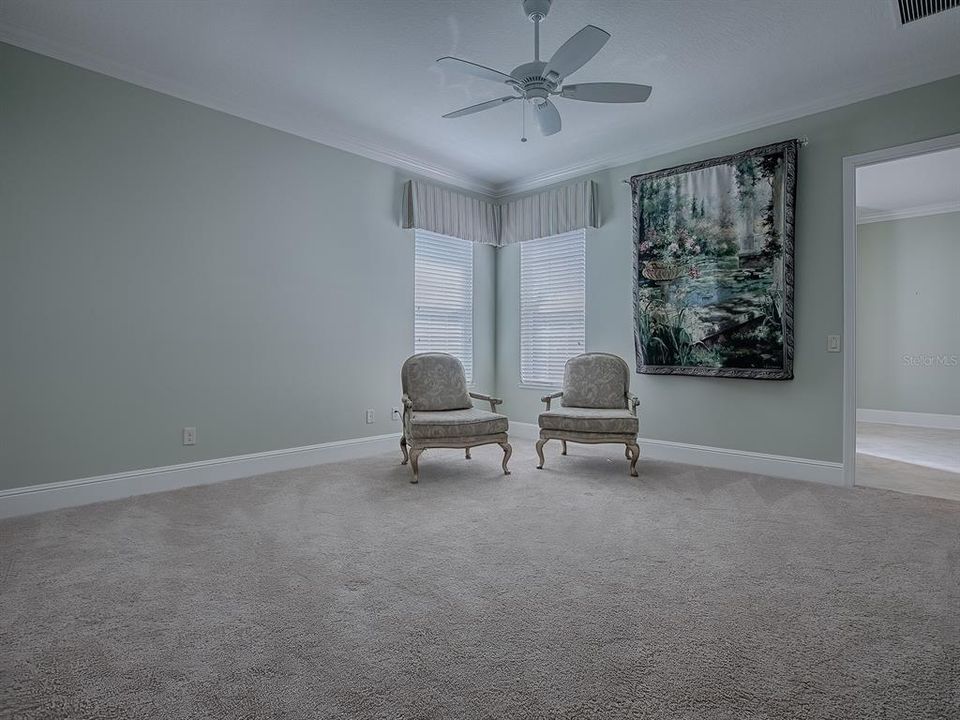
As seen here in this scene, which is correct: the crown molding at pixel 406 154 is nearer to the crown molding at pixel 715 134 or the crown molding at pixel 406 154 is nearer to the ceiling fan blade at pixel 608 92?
the crown molding at pixel 715 134

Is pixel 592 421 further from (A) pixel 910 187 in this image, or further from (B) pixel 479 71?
(A) pixel 910 187

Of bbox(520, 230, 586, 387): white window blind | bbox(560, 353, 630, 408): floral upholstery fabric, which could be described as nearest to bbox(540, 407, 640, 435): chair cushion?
bbox(560, 353, 630, 408): floral upholstery fabric

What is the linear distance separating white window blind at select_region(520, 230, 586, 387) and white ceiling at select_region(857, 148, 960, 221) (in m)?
2.87

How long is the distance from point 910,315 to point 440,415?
673cm

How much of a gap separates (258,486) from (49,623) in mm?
1950

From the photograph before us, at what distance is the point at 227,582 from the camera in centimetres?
229

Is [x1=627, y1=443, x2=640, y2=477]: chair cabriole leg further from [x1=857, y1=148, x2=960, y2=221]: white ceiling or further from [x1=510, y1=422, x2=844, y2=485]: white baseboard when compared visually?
[x1=857, y1=148, x2=960, y2=221]: white ceiling

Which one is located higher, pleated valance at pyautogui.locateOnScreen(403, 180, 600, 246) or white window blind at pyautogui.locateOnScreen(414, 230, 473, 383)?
pleated valance at pyautogui.locateOnScreen(403, 180, 600, 246)

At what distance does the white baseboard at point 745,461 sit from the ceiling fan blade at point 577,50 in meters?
3.27


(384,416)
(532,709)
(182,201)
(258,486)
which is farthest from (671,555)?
(182,201)

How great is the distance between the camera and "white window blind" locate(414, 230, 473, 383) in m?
5.59

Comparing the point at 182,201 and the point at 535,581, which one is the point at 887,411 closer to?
the point at 535,581

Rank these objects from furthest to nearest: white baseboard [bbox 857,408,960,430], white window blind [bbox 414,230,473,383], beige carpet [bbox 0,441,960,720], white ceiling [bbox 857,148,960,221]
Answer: white baseboard [bbox 857,408,960,430] < white window blind [bbox 414,230,473,383] < white ceiling [bbox 857,148,960,221] < beige carpet [bbox 0,441,960,720]

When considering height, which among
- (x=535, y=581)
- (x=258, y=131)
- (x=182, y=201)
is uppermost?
(x=258, y=131)
